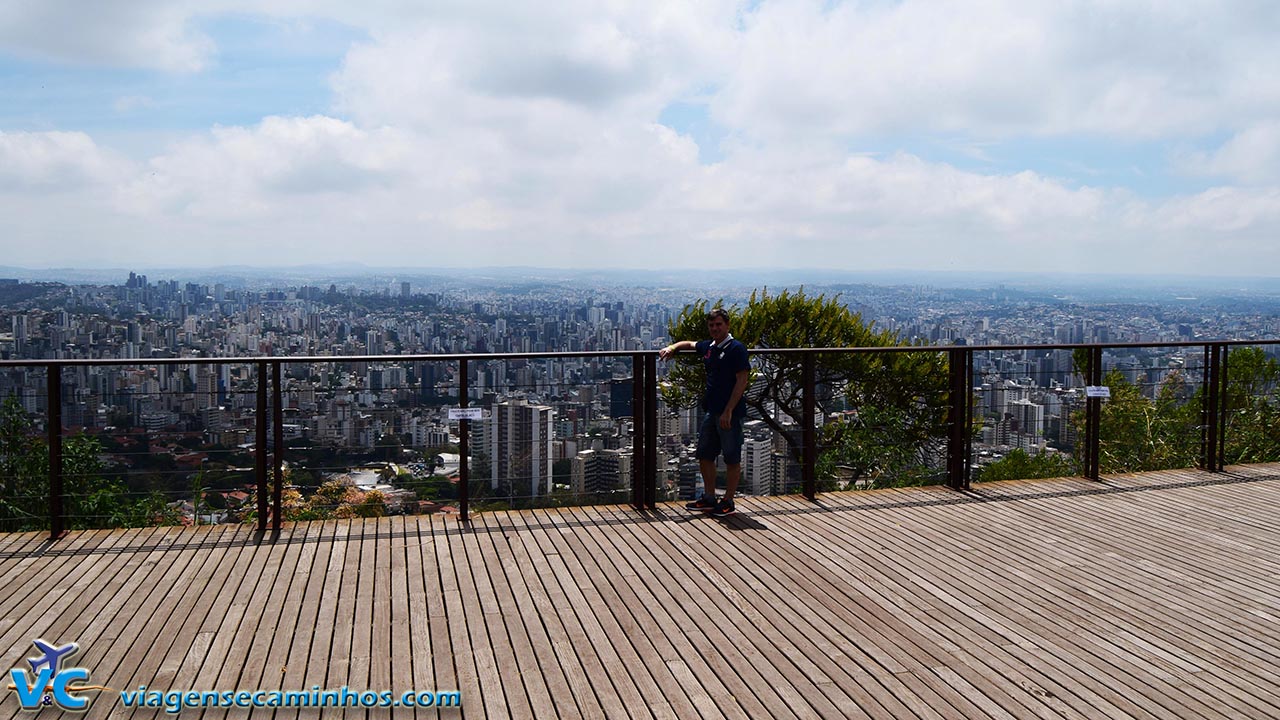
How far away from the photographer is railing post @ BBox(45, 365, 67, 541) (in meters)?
5.43

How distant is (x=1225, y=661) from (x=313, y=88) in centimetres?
1376

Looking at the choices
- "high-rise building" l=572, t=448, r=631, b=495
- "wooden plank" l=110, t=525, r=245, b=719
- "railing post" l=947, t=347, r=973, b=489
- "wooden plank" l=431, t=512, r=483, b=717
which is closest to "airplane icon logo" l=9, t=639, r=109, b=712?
"wooden plank" l=110, t=525, r=245, b=719

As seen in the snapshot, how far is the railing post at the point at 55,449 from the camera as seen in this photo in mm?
5426

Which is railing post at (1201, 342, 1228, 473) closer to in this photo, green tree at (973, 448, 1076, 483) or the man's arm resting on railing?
green tree at (973, 448, 1076, 483)

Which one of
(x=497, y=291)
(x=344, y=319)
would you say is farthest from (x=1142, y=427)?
(x=497, y=291)

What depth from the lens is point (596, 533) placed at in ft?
18.6

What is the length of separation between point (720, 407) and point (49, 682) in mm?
3866

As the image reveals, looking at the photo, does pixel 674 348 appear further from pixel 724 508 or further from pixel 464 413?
pixel 464 413

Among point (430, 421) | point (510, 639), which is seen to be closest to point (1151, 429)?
point (430, 421)

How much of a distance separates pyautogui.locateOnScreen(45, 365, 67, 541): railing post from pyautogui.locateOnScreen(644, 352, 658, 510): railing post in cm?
345

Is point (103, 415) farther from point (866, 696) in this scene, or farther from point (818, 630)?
point (866, 696)

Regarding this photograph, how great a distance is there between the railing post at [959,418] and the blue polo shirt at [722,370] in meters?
1.82

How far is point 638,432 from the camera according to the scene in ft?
20.6

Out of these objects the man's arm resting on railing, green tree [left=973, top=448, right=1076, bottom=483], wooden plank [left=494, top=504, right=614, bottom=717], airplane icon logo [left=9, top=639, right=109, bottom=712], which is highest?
the man's arm resting on railing
